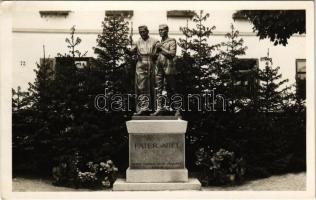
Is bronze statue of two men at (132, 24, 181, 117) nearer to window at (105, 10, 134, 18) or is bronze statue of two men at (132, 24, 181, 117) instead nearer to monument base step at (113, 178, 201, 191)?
monument base step at (113, 178, 201, 191)

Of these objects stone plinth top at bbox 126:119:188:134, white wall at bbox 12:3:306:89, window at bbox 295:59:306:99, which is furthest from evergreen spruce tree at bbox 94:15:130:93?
window at bbox 295:59:306:99

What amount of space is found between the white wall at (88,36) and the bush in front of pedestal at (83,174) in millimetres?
2025

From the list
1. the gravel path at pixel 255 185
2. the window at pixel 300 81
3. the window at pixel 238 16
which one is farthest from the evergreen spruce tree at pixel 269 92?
the gravel path at pixel 255 185

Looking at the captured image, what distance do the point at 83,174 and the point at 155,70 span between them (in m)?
2.63

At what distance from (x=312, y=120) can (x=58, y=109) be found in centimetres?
541

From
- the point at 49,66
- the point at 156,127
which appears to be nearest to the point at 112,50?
the point at 49,66

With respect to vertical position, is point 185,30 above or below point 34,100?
above

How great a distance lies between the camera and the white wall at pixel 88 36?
12.8 metres

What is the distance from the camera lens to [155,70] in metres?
11.5

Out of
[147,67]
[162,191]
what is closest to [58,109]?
[147,67]

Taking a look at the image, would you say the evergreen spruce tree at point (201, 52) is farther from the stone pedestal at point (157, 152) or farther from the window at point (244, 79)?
the stone pedestal at point (157, 152)

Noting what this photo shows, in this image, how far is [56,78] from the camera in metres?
12.7
